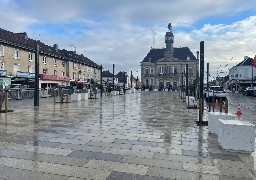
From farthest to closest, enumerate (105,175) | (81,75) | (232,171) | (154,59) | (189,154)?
(154,59)
(81,75)
(189,154)
(232,171)
(105,175)

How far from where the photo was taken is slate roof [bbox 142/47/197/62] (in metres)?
115

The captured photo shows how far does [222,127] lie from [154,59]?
371 feet

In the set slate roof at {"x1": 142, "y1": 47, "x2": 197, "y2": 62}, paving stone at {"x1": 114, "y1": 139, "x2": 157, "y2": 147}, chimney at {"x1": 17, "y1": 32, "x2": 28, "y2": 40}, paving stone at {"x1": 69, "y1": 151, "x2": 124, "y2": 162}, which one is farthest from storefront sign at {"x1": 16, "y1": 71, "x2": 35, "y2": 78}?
slate roof at {"x1": 142, "y1": 47, "x2": 197, "y2": 62}

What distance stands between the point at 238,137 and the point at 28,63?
148ft

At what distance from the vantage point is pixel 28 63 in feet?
157

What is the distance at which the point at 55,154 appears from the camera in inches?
255

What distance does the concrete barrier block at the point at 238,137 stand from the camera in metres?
7.02

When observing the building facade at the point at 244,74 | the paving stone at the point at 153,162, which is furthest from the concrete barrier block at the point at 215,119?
the building facade at the point at 244,74

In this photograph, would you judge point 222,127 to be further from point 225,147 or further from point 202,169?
point 202,169

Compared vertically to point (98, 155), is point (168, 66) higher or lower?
higher

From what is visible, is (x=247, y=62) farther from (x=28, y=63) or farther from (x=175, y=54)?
(x=28, y=63)

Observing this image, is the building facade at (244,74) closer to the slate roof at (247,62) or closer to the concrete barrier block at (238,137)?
the slate roof at (247,62)

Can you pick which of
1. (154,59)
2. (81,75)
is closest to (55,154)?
(81,75)

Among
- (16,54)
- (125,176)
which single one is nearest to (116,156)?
(125,176)
